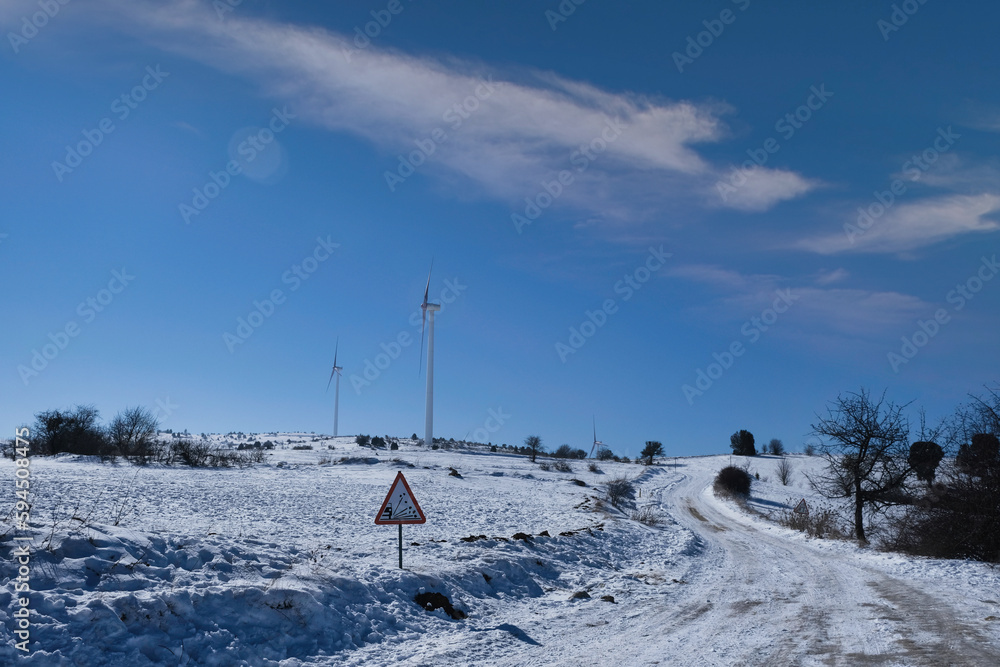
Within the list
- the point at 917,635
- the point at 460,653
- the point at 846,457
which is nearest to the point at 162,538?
the point at 460,653

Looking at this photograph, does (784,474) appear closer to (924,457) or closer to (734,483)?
(734,483)

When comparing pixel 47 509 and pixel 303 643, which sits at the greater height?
pixel 47 509

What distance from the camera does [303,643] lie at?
31.6ft

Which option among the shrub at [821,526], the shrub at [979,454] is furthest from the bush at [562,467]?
the shrub at [979,454]

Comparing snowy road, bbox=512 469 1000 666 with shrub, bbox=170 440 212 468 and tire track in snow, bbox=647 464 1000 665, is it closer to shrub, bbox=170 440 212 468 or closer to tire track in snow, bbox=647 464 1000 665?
tire track in snow, bbox=647 464 1000 665

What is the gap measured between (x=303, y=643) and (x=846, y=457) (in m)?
25.1

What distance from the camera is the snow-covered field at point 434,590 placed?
895 centimetres

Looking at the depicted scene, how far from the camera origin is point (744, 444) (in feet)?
381

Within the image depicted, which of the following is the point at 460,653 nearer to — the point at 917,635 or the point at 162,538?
the point at 162,538

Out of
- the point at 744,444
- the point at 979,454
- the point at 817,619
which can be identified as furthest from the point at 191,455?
the point at 744,444

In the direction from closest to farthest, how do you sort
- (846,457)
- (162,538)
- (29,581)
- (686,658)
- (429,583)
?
(29,581), (686,658), (162,538), (429,583), (846,457)

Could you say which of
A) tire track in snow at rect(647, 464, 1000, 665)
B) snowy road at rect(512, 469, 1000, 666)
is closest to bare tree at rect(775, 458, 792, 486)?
tire track in snow at rect(647, 464, 1000, 665)

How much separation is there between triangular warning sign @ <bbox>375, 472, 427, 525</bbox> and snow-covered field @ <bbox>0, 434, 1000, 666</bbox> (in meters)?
1.01

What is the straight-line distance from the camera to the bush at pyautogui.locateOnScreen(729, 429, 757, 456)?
380 feet
